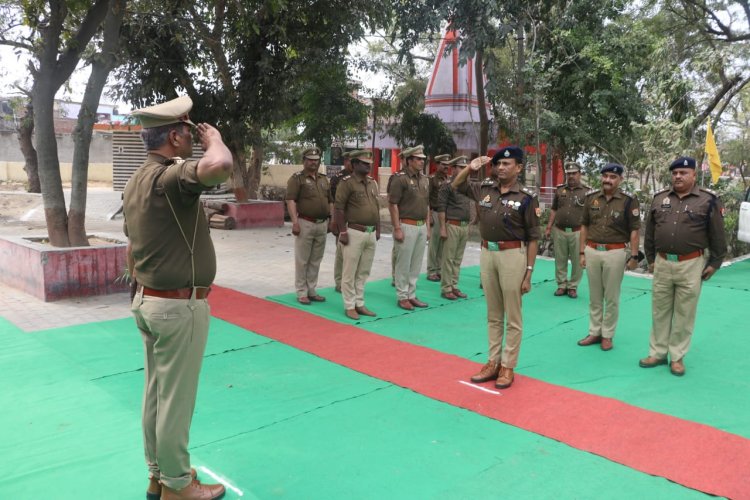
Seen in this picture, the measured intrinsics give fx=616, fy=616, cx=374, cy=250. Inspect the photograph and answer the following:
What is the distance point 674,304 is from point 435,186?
12.0 ft

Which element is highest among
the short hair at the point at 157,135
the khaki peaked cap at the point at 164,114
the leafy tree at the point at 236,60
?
the leafy tree at the point at 236,60

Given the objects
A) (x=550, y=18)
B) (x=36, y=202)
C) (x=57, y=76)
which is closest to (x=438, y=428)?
(x=57, y=76)

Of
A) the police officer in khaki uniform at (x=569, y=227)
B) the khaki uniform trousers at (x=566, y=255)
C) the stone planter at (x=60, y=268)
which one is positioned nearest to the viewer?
the stone planter at (x=60, y=268)

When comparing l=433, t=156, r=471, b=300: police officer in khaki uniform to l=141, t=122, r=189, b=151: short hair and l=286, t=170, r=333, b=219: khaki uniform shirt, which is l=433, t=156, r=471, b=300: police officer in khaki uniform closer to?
l=286, t=170, r=333, b=219: khaki uniform shirt

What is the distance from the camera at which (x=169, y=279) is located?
8.83 ft

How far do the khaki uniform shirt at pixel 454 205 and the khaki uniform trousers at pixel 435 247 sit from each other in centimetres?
29

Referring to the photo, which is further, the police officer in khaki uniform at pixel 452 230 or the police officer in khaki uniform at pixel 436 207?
the police officer in khaki uniform at pixel 436 207

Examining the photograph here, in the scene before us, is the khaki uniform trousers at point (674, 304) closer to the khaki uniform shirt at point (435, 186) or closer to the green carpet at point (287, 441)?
the green carpet at point (287, 441)

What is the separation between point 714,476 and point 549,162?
43.7 ft

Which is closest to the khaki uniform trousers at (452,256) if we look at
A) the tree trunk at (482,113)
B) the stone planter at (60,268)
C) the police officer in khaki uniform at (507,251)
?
the police officer in khaki uniform at (507,251)

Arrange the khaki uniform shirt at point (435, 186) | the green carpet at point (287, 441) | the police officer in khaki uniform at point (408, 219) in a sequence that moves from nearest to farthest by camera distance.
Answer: the green carpet at point (287, 441)
the police officer in khaki uniform at point (408, 219)
the khaki uniform shirt at point (435, 186)

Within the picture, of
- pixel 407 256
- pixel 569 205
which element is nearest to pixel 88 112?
pixel 407 256

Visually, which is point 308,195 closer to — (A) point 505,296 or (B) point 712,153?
(A) point 505,296

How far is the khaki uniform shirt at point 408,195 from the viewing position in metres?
6.93
